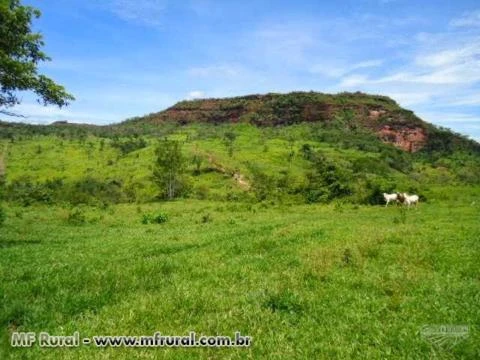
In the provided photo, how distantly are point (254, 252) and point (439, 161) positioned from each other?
4687 inches

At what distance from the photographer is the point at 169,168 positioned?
231 ft

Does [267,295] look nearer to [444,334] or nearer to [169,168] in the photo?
[444,334]

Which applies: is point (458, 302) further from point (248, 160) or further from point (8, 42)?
point (248, 160)

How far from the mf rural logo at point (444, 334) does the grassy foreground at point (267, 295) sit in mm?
111

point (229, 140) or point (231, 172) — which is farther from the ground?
point (229, 140)

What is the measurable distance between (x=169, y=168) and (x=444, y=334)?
6397cm

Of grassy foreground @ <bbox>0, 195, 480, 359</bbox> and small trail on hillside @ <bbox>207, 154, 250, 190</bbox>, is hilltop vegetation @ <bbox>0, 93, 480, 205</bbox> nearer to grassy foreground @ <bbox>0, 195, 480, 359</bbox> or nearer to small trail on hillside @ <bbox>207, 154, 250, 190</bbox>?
small trail on hillside @ <bbox>207, 154, 250, 190</bbox>

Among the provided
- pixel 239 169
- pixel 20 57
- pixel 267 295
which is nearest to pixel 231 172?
pixel 239 169

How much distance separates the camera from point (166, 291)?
1193 centimetres

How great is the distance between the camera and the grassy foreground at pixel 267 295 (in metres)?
8.52

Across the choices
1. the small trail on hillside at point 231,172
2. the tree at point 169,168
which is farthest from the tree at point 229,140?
the tree at point 169,168

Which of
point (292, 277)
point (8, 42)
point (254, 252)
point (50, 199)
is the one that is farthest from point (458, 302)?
point (50, 199)

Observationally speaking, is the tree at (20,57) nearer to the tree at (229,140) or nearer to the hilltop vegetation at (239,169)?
the hilltop vegetation at (239,169)

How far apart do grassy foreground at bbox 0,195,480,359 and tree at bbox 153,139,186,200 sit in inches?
1994
